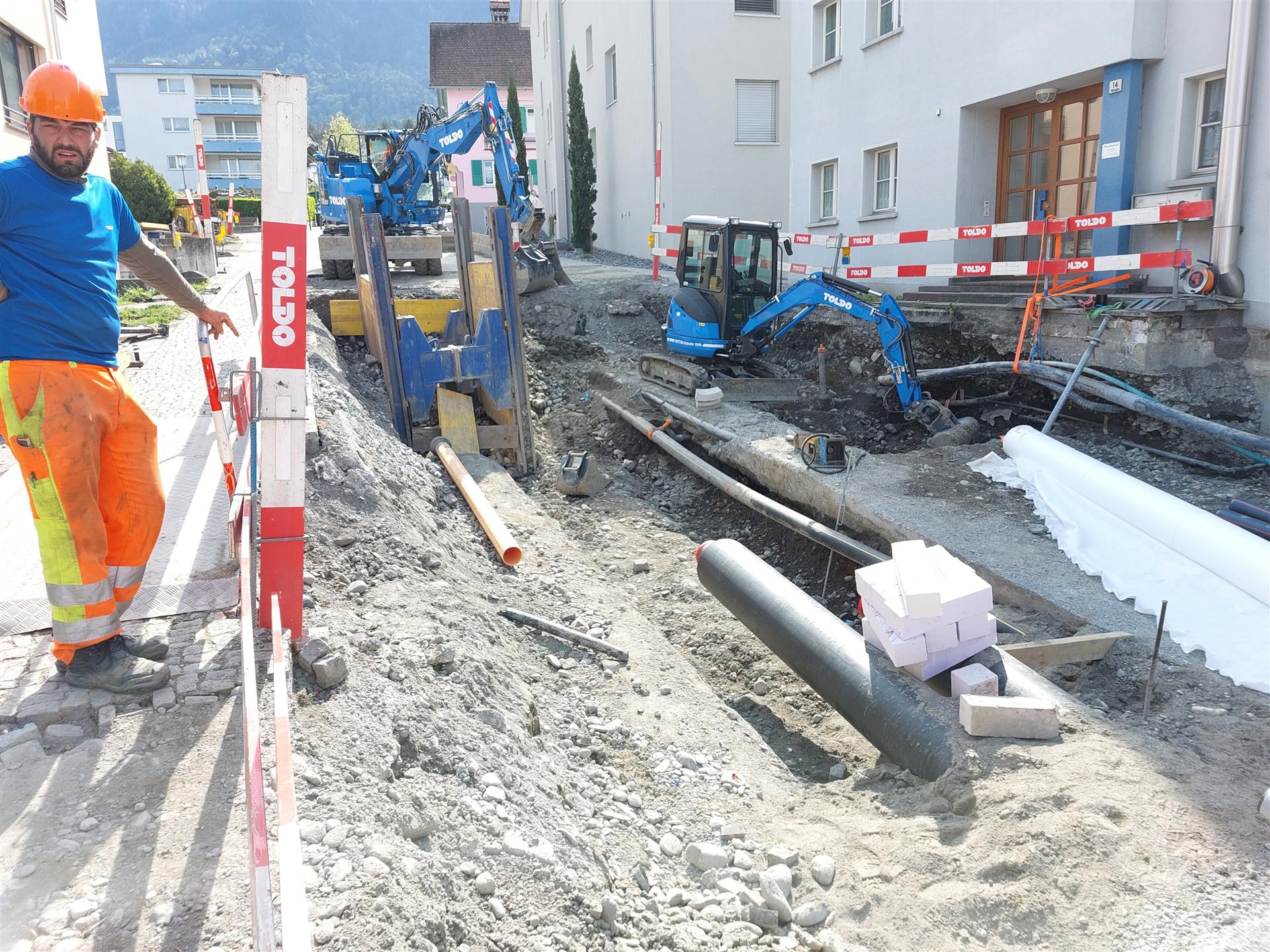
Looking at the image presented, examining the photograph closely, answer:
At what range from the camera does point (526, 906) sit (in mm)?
2627

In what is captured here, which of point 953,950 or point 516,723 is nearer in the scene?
point 953,950

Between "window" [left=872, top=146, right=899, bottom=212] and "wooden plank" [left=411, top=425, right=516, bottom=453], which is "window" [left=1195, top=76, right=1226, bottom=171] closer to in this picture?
"window" [left=872, top=146, right=899, bottom=212]

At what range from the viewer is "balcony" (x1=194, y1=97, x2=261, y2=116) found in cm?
5775

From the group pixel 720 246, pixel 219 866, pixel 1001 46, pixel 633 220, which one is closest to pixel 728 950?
pixel 219 866

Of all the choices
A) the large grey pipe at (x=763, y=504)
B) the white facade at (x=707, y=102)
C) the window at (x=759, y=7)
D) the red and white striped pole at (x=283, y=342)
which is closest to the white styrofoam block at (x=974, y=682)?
the large grey pipe at (x=763, y=504)

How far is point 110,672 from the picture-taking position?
320cm

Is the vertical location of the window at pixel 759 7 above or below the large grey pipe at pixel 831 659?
above

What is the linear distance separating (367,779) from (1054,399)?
891cm

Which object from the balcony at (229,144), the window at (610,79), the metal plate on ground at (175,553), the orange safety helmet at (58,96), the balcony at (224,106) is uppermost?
the balcony at (224,106)

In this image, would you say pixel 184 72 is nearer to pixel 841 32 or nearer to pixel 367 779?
pixel 841 32

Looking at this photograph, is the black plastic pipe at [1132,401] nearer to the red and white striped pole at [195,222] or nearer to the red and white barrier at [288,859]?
the red and white barrier at [288,859]

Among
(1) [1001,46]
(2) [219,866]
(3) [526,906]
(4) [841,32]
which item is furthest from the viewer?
(4) [841,32]

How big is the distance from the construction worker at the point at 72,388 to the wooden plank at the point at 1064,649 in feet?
12.4

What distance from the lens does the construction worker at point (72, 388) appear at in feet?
10.1
